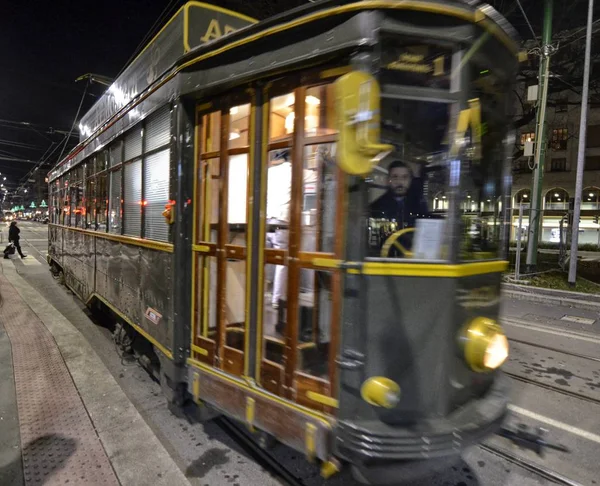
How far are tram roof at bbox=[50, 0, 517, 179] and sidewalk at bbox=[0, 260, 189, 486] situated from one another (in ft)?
10.4

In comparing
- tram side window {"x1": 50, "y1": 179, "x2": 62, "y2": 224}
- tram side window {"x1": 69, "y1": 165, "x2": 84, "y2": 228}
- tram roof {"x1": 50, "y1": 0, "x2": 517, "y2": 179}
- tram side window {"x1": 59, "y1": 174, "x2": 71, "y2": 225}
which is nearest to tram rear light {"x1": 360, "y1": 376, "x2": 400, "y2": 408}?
tram roof {"x1": 50, "y1": 0, "x2": 517, "y2": 179}

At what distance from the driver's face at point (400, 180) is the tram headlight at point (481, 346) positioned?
0.94 metres

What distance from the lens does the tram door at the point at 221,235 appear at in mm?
2910

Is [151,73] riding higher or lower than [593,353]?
higher

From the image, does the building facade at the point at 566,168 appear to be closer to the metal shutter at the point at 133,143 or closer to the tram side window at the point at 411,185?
the metal shutter at the point at 133,143

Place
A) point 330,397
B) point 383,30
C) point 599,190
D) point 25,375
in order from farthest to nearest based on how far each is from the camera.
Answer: point 599,190
point 25,375
point 330,397
point 383,30

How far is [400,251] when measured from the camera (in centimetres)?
227

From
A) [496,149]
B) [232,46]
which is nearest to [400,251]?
[496,149]

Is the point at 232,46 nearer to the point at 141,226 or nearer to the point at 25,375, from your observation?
the point at 141,226

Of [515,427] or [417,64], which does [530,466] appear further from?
[417,64]

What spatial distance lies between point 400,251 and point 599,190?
36.2m

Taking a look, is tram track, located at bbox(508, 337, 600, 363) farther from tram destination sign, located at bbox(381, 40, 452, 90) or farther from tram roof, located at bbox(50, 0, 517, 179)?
tram destination sign, located at bbox(381, 40, 452, 90)

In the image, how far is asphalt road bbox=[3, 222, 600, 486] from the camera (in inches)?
117

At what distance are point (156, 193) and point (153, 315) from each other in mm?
1171
